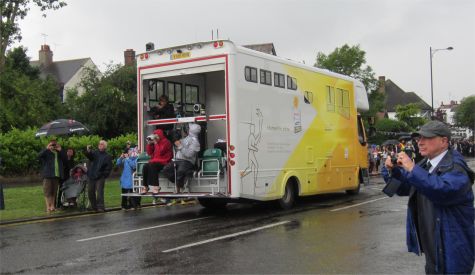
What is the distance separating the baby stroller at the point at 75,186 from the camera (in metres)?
13.8

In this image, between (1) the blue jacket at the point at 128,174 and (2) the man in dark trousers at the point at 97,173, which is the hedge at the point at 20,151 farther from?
(2) the man in dark trousers at the point at 97,173

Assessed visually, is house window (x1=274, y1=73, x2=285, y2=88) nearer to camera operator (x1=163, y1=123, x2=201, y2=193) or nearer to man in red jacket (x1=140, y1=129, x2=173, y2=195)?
camera operator (x1=163, y1=123, x2=201, y2=193)

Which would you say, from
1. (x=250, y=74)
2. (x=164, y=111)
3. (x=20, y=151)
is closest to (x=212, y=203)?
(x=164, y=111)

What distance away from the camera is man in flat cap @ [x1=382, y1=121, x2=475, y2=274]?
11.7 ft

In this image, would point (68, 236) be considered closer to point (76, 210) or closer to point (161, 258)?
point (161, 258)

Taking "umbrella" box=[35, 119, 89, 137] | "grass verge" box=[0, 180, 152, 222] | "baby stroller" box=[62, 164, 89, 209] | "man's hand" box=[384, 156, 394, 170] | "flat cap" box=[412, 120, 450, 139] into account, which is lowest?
"grass verge" box=[0, 180, 152, 222]

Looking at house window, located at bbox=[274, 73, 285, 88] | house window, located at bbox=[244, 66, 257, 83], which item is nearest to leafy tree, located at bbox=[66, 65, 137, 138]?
house window, located at bbox=[274, 73, 285, 88]

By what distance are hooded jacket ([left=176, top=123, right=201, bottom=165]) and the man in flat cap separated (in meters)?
7.91

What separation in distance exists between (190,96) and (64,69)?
186 feet

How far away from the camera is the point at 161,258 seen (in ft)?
24.6

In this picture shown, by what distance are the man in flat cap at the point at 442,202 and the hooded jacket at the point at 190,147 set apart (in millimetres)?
7908

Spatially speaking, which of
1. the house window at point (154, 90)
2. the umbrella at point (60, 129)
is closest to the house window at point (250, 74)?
the house window at point (154, 90)

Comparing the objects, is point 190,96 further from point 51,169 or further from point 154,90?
point 51,169

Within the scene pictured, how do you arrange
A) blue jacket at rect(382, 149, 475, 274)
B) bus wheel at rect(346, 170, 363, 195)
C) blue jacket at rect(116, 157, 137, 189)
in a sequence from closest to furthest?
blue jacket at rect(382, 149, 475, 274) < blue jacket at rect(116, 157, 137, 189) < bus wheel at rect(346, 170, 363, 195)
